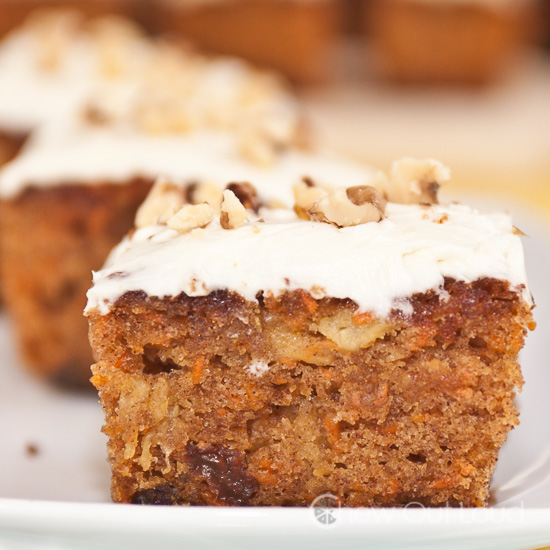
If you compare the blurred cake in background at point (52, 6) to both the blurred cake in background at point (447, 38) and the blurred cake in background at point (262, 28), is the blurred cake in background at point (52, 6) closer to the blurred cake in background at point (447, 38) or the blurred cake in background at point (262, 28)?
the blurred cake in background at point (262, 28)

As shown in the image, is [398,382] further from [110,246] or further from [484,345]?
[110,246]

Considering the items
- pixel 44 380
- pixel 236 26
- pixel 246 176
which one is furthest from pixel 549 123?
pixel 44 380

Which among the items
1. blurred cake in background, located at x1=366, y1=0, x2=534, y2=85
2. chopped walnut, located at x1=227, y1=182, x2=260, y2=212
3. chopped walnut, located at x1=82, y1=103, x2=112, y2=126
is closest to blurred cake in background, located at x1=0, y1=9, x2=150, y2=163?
chopped walnut, located at x1=82, y1=103, x2=112, y2=126

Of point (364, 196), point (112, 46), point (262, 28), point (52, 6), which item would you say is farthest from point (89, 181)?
point (52, 6)

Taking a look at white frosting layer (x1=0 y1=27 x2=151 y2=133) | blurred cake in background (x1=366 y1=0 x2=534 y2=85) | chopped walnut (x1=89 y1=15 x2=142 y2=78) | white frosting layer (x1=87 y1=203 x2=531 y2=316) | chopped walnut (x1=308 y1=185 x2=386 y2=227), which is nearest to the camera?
white frosting layer (x1=87 y1=203 x2=531 y2=316)

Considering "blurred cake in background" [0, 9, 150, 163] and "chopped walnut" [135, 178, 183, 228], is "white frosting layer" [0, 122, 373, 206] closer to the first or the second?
"chopped walnut" [135, 178, 183, 228]

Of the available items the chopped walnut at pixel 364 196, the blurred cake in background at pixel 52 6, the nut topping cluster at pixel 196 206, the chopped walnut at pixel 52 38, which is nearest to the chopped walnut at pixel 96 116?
the nut topping cluster at pixel 196 206
